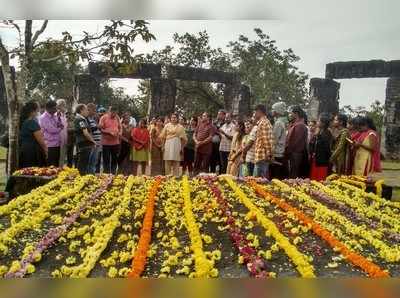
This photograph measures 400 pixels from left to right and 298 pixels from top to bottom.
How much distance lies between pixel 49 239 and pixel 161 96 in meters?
16.2

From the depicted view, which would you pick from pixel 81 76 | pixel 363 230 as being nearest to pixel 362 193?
pixel 363 230

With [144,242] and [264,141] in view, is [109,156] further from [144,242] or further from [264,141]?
[144,242]

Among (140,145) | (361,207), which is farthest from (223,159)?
(361,207)

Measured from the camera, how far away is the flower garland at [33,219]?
380cm

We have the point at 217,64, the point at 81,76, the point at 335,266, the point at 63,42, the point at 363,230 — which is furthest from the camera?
the point at 217,64

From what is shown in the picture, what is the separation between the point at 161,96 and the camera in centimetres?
1984

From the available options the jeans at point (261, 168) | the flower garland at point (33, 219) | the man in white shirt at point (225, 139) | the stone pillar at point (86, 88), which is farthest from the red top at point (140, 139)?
the stone pillar at point (86, 88)

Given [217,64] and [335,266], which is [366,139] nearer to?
[335,266]

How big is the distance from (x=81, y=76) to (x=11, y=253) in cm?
1564

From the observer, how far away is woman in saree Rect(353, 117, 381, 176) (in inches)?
285

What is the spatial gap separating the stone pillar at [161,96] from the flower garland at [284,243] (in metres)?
14.5

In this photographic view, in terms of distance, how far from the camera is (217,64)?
95.5ft

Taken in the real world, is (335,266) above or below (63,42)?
below

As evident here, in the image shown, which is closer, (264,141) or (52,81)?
(264,141)
